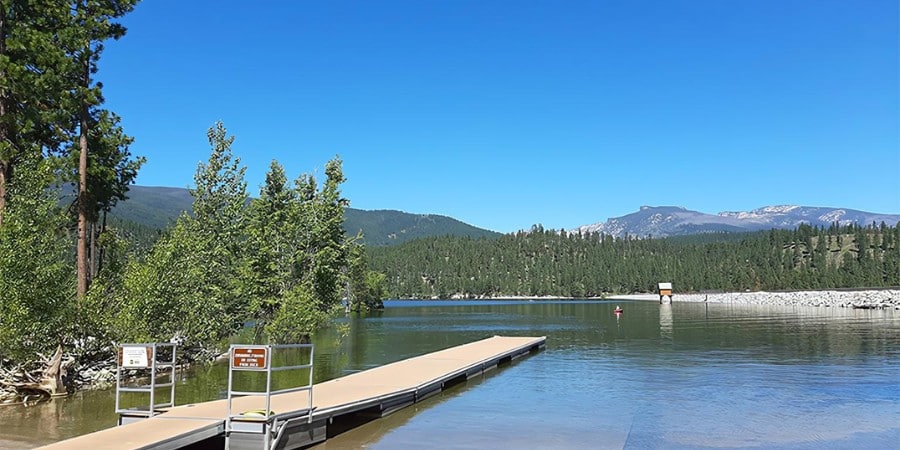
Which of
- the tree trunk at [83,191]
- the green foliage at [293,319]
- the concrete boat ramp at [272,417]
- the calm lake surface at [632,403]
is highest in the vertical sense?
the tree trunk at [83,191]

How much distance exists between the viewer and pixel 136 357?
1673 cm

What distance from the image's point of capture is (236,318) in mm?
43250

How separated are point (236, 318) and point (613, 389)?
2644 centimetres

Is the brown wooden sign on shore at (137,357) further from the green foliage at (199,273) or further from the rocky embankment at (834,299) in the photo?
the rocky embankment at (834,299)

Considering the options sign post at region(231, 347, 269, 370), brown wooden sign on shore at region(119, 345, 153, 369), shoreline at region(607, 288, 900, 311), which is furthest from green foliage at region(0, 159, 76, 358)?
shoreline at region(607, 288, 900, 311)

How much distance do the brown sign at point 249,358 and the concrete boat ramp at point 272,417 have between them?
0.17 feet

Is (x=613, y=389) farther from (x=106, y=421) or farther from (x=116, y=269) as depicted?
(x=116, y=269)

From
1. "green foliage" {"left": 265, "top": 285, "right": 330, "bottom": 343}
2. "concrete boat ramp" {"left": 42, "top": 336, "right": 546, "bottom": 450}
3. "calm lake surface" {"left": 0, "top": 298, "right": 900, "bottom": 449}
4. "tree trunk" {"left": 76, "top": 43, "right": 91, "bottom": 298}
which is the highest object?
"tree trunk" {"left": 76, "top": 43, "right": 91, "bottom": 298}

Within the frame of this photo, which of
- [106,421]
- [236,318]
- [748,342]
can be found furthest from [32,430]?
[748,342]

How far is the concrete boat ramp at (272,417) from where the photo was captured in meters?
13.8

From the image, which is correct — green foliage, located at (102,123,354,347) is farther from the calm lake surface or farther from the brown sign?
the brown sign

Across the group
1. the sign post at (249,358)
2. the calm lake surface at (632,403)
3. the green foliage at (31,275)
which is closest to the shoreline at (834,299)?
the calm lake surface at (632,403)

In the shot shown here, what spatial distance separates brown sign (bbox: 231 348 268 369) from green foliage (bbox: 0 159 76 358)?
12909 millimetres

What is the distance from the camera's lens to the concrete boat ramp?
45.3 feet
